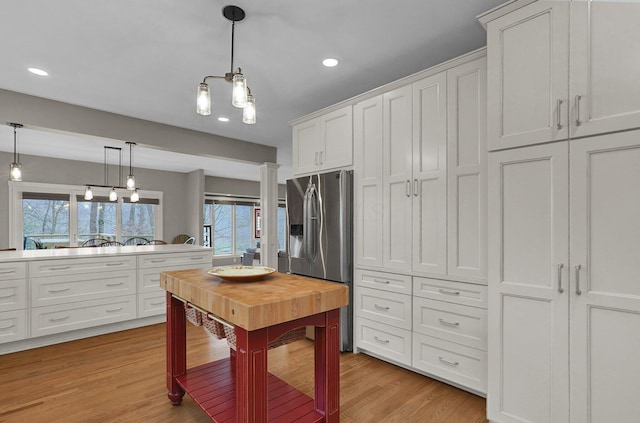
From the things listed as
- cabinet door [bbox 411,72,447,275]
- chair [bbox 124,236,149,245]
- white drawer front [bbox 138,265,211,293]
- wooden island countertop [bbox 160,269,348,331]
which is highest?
cabinet door [bbox 411,72,447,275]

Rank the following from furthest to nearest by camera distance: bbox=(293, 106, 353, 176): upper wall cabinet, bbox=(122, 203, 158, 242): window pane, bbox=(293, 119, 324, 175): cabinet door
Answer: bbox=(122, 203, 158, 242): window pane → bbox=(293, 119, 324, 175): cabinet door → bbox=(293, 106, 353, 176): upper wall cabinet

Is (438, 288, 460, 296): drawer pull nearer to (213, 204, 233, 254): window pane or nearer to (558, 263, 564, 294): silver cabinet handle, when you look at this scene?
(558, 263, 564, 294): silver cabinet handle

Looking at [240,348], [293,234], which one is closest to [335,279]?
[293,234]

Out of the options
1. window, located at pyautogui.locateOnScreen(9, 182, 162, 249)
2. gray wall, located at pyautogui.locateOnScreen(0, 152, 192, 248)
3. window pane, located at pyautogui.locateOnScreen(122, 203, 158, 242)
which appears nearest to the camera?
gray wall, located at pyautogui.locateOnScreen(0, 152, 192, 248)

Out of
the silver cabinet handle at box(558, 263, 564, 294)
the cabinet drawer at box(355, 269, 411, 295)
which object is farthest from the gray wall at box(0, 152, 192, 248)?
the silver cabinet handle at box(558, 263, 564, 294)

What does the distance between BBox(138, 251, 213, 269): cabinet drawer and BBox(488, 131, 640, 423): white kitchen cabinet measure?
11.9 feet

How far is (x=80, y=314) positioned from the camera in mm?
3404

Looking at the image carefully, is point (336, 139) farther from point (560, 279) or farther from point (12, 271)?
point (12, 271)

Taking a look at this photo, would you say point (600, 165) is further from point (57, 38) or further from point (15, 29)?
point (15, 29)

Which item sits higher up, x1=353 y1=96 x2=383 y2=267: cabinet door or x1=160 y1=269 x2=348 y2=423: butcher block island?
x1=353 y1=96 x2=383 y2=267: cabinet door

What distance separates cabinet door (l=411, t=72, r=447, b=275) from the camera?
2.38m

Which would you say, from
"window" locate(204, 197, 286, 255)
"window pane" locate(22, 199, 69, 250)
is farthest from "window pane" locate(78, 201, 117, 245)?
"window" locate(204, 197, 286, 255)

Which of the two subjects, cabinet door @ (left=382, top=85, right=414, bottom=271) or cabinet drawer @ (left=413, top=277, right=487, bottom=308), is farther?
cabinet door @ (left=382, top=85, right=414, bottom=271)

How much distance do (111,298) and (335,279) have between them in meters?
2.64
